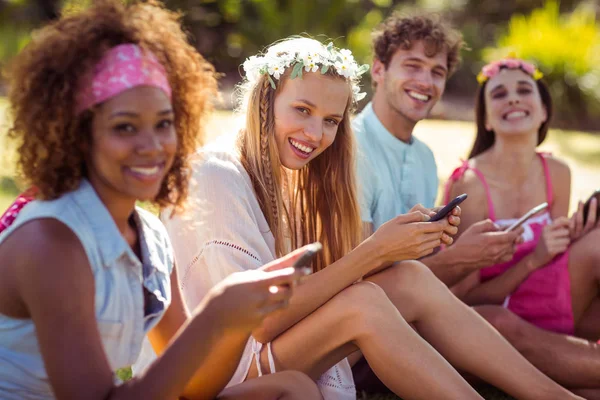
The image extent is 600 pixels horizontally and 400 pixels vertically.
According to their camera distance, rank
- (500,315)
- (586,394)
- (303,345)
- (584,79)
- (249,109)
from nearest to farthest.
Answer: (303,345) → (249,109) → (586,394) → (500,315) → (584,79)

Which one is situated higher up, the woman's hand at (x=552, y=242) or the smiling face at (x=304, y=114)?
the smiling face at (x=304, y=114)

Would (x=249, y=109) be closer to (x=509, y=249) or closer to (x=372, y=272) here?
(x=372, y=272)

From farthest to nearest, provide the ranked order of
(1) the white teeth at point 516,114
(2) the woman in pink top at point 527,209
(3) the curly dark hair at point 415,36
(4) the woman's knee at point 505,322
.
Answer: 1. (1) the white teeth at point 516,114
2. (3) the curly dark hair at point 415,36
3. (2) the woman in pink top at point 527,209
4. (4) the woman's knee at point 505,322

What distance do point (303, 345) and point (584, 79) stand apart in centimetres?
1177

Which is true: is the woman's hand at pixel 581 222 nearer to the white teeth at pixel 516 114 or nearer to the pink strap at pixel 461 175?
the pink strap at pixel 461 175

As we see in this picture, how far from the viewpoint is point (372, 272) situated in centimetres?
349

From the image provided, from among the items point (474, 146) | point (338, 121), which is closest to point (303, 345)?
point (338, 121)

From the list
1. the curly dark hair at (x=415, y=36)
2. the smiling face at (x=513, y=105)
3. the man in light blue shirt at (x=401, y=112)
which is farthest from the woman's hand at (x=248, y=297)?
the smiling face at (x=513, y=105)

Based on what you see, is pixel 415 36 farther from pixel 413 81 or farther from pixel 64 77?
pixel 64 77

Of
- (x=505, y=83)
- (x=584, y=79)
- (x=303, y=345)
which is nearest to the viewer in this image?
(x=303, y=345)

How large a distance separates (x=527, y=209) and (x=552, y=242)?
22.2 inches

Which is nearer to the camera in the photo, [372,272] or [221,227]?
[221,227]

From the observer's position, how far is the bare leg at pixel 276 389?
2.74 metres

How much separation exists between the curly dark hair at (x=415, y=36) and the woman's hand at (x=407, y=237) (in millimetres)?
1747
